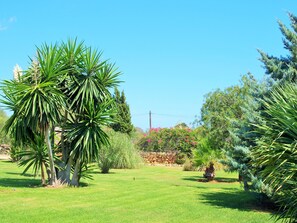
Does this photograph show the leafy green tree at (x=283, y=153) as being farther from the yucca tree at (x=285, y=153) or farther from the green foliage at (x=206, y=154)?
the green foliage at (x=206, y=154)

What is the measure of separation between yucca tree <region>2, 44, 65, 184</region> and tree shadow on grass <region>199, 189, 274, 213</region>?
616 centimetres

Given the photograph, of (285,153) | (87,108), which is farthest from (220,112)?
(285,153)

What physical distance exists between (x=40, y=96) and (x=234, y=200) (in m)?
7.77

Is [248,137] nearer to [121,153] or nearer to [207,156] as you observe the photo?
[207,156]

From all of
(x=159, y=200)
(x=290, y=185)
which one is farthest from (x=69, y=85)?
(x=290, y=185)

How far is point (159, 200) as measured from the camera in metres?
13.5

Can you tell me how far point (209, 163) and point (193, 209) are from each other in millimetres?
11816

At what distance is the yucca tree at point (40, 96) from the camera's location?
15086mm

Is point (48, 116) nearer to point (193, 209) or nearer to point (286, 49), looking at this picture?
point (193, 209)

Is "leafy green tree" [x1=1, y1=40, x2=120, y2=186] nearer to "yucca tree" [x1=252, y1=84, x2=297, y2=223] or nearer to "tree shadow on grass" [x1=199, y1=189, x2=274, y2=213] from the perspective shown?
"tree shadow on grass" [x1=199, y1=189, x2=274, y2=213]

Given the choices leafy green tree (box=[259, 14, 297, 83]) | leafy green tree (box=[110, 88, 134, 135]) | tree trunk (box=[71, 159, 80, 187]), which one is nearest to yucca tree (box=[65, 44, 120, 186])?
tree trunk (box=[71, 159, 80, 187])

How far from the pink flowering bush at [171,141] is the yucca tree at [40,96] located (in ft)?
78.2

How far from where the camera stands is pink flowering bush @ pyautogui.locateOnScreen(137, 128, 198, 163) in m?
40.3

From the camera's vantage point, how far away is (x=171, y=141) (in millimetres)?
42969
